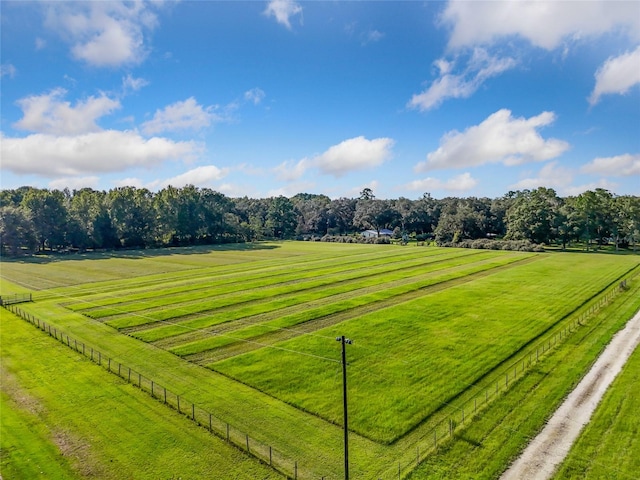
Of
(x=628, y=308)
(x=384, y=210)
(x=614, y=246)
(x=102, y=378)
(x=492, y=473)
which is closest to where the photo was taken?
(x=492, y=473)

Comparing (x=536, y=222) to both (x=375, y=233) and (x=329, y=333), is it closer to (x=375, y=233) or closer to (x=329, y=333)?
(x=375, y=233)

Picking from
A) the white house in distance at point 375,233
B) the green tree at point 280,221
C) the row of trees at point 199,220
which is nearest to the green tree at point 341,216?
the white house in distance at point 375,233

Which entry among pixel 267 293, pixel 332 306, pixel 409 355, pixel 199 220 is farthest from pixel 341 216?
pixel 409 355

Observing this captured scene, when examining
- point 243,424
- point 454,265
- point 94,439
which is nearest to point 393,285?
point 454,265

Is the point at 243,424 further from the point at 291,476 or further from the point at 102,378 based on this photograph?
the point at 102,378

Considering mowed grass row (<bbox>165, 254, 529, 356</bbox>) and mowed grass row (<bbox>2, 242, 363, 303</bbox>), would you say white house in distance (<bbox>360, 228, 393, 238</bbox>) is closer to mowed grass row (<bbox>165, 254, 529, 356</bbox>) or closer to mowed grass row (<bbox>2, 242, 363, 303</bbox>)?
mowed grass row (<bbox>2, 242, 363, 303</bbox>)

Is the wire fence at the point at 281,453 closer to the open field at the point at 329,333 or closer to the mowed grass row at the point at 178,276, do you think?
the open field at the point at 329,333
